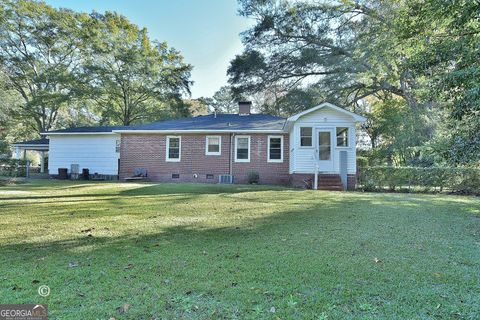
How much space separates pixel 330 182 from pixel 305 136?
100 inches

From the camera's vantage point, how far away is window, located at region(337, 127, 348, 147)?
14.6 metres

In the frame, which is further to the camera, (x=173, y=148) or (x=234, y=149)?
(x=173, y=148)

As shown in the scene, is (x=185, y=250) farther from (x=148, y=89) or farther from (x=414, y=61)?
(x=148, y=89)

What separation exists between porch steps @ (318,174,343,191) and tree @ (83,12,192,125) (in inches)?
749

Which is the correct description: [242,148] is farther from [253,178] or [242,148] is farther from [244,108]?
[244,108]

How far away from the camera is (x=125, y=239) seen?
188 inches

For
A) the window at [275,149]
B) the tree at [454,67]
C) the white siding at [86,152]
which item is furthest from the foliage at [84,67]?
the tree at [454,67]

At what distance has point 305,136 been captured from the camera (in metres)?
14.7

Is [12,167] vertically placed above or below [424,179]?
above

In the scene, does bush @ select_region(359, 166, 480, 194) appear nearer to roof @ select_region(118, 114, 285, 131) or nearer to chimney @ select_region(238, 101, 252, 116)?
roof @ select_region(118, 114, 285, 131)

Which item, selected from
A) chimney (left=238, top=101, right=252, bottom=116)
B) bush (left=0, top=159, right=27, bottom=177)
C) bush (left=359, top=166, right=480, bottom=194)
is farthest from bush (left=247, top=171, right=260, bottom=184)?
bush (left=0, top=159, right=27, bottom=177)

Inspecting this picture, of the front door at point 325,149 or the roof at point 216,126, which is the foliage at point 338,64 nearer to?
the front door at point 325,149

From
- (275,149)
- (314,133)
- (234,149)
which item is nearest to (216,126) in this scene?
(234,149)

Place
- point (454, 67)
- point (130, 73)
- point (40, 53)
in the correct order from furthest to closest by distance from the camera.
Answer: point (40, 53)
point (130, 73)
point (454, 67)
